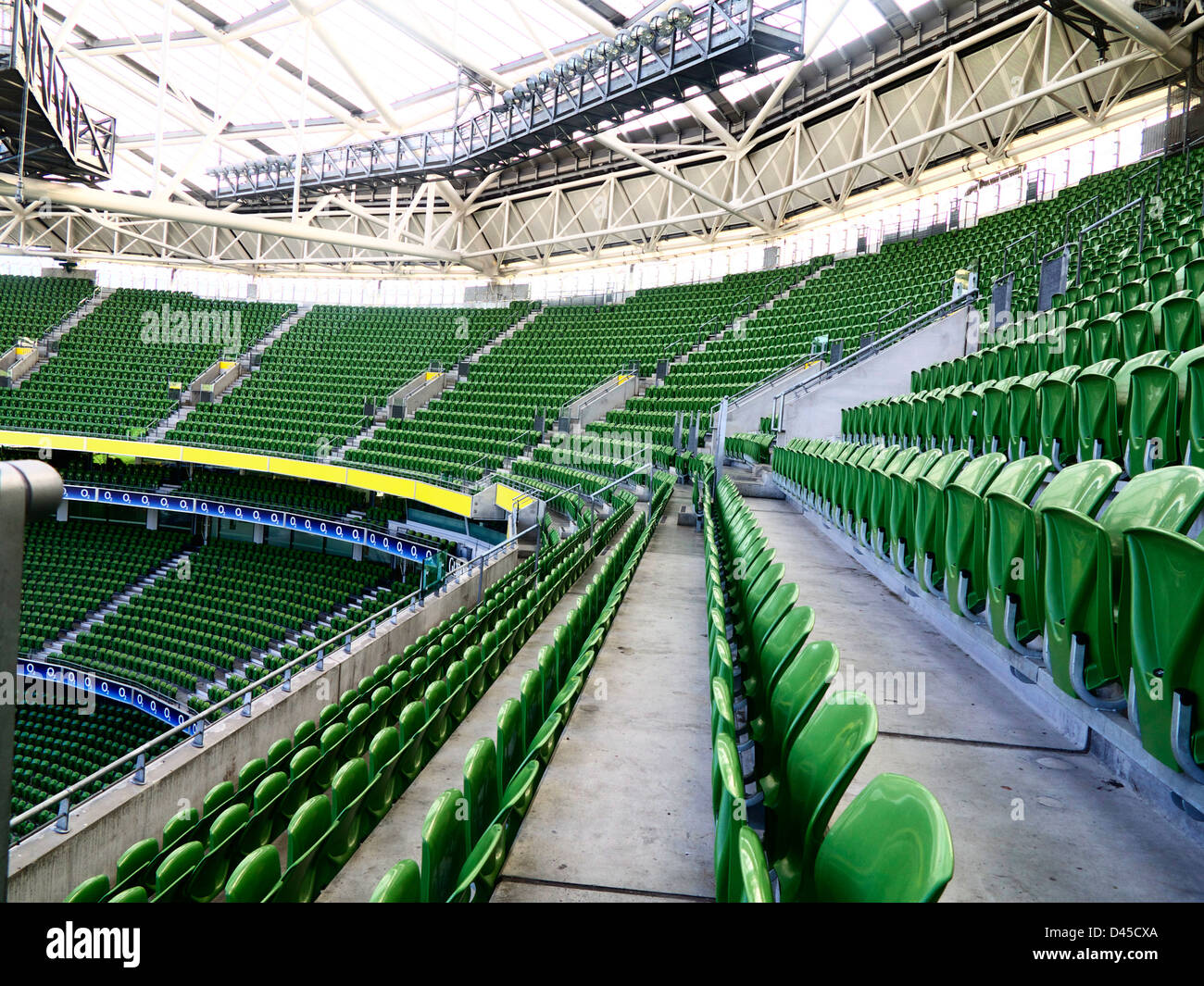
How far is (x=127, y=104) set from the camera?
2350cm

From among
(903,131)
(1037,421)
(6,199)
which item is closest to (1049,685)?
(1037,421)

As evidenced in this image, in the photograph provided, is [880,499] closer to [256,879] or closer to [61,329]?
[256,879]

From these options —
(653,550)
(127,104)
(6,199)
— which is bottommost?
(653,550)

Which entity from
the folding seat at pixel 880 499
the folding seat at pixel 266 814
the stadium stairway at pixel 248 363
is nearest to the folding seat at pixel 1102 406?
the folding seat at pixel 880 499

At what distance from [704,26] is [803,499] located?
810cm

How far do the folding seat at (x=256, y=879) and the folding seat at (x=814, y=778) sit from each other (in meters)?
1.34

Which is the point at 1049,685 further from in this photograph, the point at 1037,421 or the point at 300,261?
the point at 300,261

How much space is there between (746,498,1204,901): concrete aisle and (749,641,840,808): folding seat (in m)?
0.32

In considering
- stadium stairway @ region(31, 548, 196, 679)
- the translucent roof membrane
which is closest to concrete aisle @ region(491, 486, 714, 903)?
stadium stairway @ region(31, 548, 196, 679)

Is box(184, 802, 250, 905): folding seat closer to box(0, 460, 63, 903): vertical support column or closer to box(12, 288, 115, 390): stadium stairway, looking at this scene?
box(0, 460, 63, 903): vertical support column

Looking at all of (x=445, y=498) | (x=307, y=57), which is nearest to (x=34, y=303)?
(x=307, y=57)

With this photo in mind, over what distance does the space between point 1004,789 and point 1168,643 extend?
803mm
